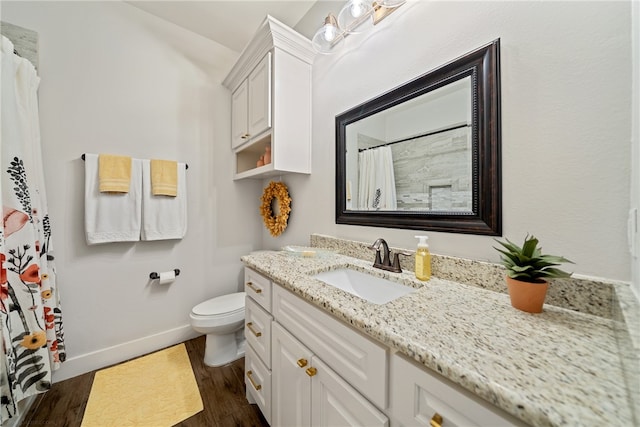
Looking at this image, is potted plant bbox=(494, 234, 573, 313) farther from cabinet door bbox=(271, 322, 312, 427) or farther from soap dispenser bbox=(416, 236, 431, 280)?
cabinet door bbox=(271, 322, 312, 427)

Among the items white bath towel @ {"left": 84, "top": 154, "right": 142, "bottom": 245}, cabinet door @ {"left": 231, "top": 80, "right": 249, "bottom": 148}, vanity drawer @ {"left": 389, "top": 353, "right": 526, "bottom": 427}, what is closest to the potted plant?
→ vanity drawer @ {"left": 389, "top": 353, "right": 526, "bottom": 427}

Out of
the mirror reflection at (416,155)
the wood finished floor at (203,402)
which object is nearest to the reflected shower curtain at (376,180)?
the mirror reflection at (416,155)

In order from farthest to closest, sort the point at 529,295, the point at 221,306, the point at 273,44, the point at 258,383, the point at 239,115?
the point at 239,115 < the point at 221,306 < the point at 273,44 < the point at 258,383 < the point at 529,295

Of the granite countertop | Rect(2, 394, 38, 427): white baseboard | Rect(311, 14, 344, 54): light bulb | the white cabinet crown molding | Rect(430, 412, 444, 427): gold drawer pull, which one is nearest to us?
the granite countertop

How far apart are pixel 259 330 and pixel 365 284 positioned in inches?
23.4

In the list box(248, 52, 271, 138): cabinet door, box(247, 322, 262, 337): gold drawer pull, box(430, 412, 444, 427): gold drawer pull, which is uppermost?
box(248, 52, 271, 138): cabinet door

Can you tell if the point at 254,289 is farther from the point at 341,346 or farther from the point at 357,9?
the point at 357,9

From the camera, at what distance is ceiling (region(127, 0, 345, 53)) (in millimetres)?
1694

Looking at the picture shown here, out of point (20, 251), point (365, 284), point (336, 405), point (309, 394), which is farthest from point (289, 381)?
point (20, 251)

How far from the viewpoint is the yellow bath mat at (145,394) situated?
48.7 inches

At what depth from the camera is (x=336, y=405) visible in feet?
2.39

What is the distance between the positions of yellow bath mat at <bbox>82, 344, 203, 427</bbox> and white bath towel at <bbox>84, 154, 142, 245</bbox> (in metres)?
0.92

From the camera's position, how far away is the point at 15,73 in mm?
1189

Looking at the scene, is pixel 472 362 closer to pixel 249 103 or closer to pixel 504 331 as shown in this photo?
pixel 504 331
